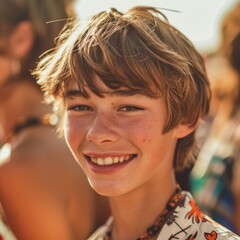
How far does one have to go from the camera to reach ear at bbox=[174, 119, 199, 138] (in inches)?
85.5

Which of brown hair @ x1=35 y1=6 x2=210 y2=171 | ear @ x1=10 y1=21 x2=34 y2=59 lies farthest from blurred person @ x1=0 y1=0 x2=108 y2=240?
brown hair @ x1=35 y1=6 x2=210 y2=171

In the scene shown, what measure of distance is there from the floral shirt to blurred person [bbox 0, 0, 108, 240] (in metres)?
0.86

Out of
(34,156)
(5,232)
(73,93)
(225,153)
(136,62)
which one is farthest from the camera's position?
(225,153)

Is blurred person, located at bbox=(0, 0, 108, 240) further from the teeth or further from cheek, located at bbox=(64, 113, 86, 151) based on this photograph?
the teeth

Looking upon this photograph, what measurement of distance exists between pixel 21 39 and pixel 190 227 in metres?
1.61

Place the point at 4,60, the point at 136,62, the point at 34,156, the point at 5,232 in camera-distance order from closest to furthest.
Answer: the point at 136,62
the point at 5,232
the point at 34,156
the point at 4,60

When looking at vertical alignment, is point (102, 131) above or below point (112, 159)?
above

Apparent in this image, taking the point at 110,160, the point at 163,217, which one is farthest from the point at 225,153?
the point at 110,160

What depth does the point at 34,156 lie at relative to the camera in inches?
113

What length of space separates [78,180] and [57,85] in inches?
34.1

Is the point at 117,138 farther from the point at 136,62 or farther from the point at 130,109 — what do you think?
the point at 136,62

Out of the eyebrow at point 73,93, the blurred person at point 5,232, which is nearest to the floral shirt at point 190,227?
the eyebrow at point 73,93

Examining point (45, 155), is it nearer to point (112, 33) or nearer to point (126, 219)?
point (126, 219)

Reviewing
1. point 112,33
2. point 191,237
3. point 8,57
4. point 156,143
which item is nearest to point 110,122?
point 156,143
